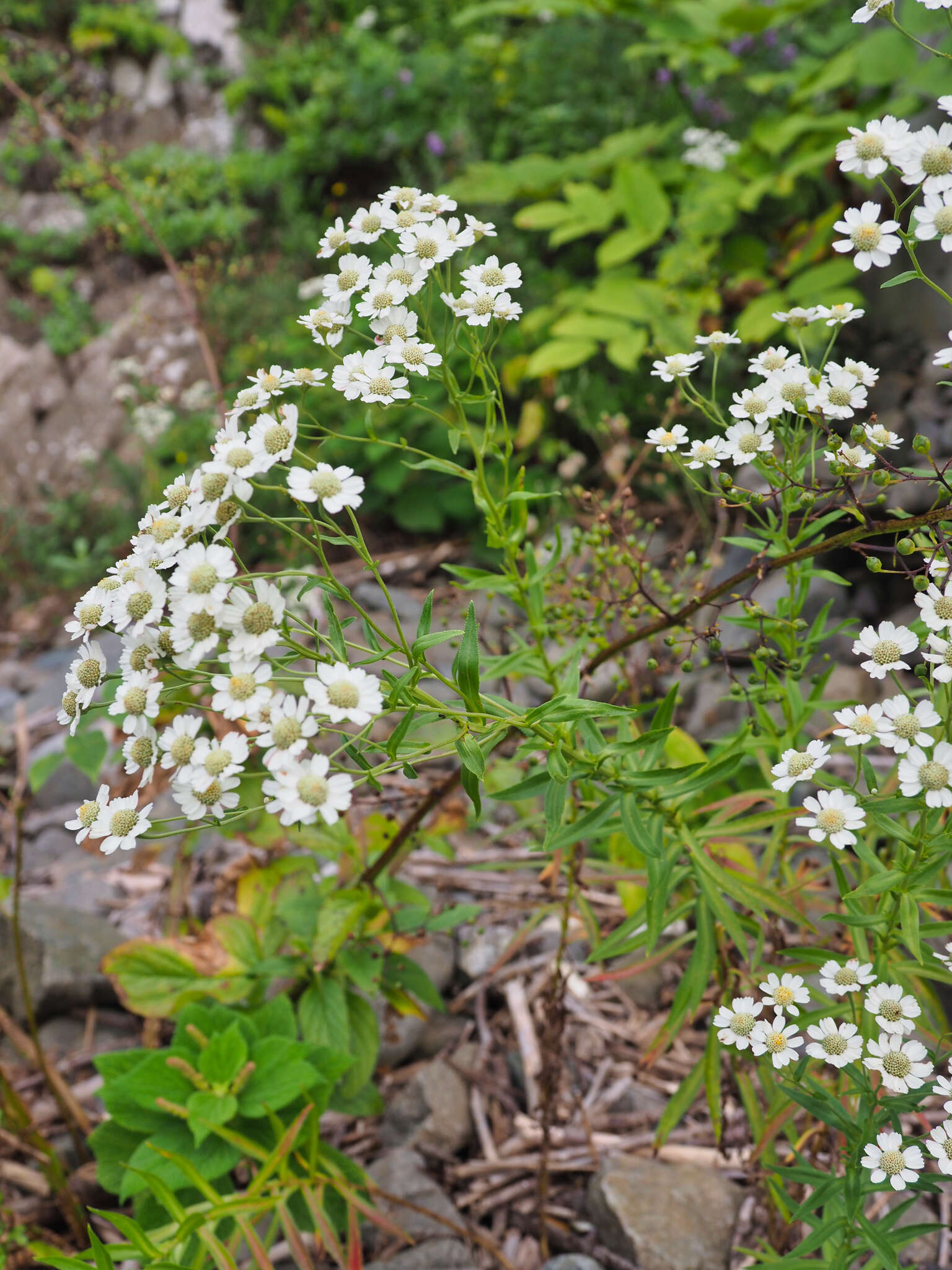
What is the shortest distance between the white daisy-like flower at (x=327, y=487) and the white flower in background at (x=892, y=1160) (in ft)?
2.62

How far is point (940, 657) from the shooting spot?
3.54 feet

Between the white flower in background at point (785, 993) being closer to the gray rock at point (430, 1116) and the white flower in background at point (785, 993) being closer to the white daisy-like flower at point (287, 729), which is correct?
the white daisy-like flower at point (287, 729)

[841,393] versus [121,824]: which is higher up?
[841,393]

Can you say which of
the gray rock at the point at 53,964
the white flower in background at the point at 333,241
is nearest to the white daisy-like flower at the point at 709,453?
the white flower in background at the point at 333,241

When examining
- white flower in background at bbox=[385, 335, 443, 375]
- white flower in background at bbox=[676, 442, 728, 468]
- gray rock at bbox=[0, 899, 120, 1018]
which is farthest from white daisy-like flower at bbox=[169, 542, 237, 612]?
gray rock at bbox=[0, 899, 120, 1018]

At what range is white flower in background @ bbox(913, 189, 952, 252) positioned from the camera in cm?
106

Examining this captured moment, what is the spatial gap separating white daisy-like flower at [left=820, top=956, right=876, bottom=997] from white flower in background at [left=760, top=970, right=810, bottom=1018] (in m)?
0.03

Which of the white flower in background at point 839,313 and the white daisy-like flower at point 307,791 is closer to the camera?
the white daisy-like flower at point 307,791

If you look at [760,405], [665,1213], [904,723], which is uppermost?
[760,405]

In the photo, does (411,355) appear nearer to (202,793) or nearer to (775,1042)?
(202,793)

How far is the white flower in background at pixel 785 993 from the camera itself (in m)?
1.23

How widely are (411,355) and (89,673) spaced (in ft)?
1.91

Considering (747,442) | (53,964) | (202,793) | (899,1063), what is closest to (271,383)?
(202,793)

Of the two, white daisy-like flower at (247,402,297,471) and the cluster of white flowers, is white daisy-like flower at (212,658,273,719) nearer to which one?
the cluster of white flowers
